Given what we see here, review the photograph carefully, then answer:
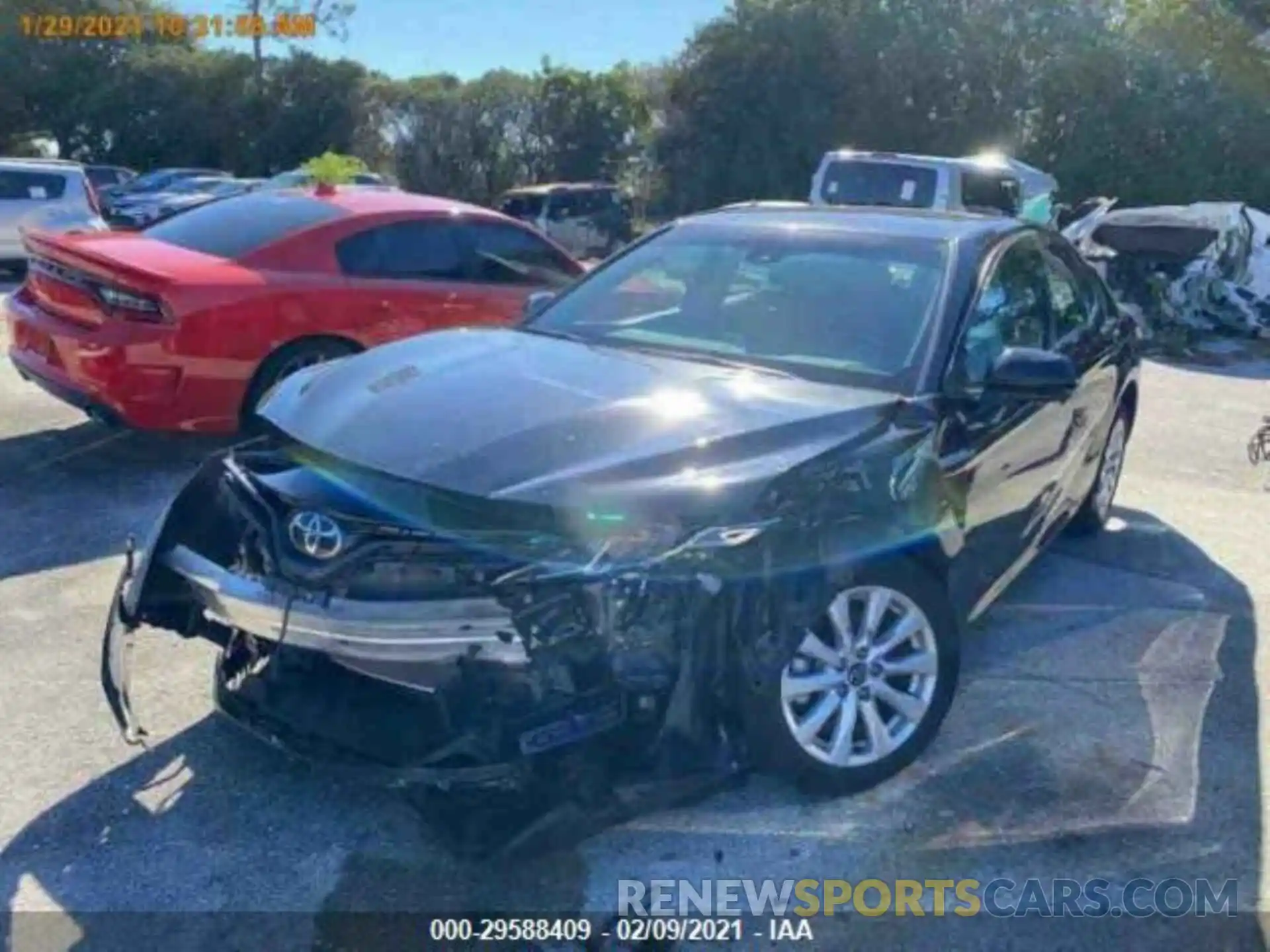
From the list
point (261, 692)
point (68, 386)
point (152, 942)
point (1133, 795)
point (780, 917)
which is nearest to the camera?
point (152, 942)

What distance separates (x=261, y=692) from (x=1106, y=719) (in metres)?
2.71

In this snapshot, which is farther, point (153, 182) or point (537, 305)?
point (153, 182)

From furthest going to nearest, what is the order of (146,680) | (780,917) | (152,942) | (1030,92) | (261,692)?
(1030,92)
(146,680)
(261,692)
(780,917)
(152,942)

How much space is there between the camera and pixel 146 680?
4125 millimetres

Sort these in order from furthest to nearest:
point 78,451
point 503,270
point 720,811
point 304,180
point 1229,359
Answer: point 304,180, point 1229,359, point 503,270, point 78,451, point 720,811

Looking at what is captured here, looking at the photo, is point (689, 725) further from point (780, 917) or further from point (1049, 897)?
point (1049, 897)

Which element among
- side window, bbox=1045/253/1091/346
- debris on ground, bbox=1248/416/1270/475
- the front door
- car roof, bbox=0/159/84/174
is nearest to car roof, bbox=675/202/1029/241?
side window, bbox=1045/253/1091/346

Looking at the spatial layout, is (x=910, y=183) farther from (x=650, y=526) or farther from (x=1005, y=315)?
Result: (x=650, y=526)

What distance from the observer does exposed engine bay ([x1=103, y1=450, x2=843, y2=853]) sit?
9.68 ft

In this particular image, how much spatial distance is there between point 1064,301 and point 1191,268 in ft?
30.7

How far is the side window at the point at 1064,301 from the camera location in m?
4.98

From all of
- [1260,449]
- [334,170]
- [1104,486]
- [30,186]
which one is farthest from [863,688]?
[334,170]

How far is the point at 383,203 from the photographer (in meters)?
7.34

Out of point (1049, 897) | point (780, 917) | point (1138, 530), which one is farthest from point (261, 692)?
point (1138, 530)
